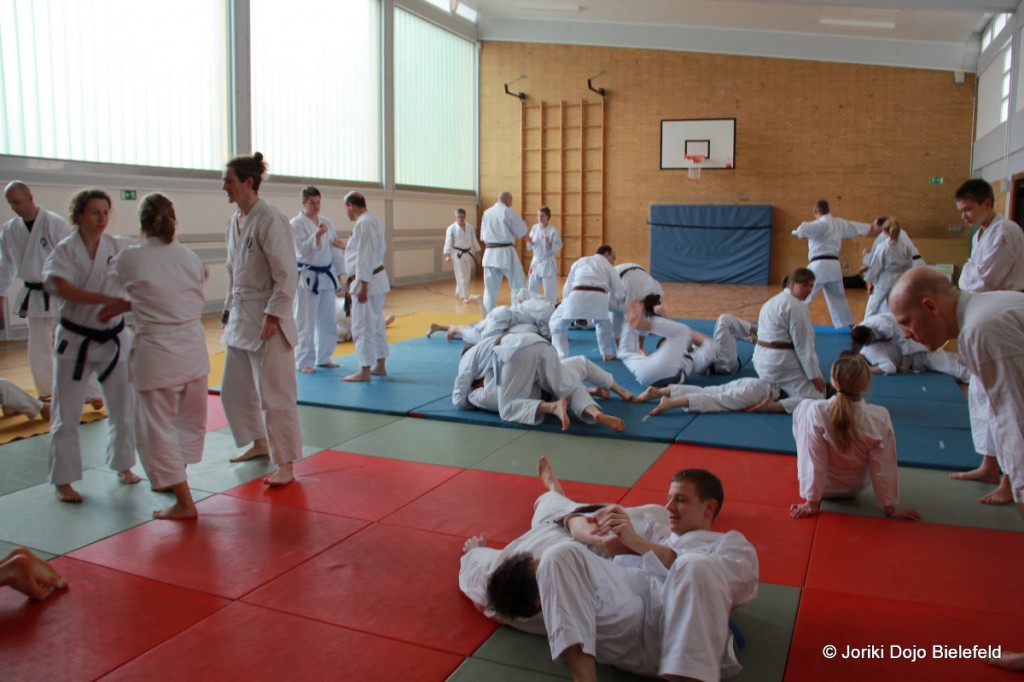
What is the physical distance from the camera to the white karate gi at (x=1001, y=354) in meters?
2.28

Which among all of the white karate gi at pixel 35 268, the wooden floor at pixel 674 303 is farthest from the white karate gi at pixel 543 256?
the white karate gi at pixel 35 268

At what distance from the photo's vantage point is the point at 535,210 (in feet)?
60.9

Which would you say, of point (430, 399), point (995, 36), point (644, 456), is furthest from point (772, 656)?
point (995, 36)

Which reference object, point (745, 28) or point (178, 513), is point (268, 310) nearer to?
point (178, 513)

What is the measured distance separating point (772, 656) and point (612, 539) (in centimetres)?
63

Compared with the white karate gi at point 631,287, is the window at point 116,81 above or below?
above

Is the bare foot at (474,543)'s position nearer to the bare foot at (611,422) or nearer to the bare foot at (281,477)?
the bare foot at (281,477)

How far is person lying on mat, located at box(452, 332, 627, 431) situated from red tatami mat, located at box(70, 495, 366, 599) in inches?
71.8

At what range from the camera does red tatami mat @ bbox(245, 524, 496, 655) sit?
2783 millimetres

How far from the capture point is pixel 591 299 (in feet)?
24.8

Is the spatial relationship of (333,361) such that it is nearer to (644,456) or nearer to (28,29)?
(644,456)

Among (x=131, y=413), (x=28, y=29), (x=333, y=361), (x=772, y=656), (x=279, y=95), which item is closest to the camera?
(x=772, y=656)

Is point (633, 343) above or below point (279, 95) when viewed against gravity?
below

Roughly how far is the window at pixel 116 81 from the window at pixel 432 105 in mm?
5071
